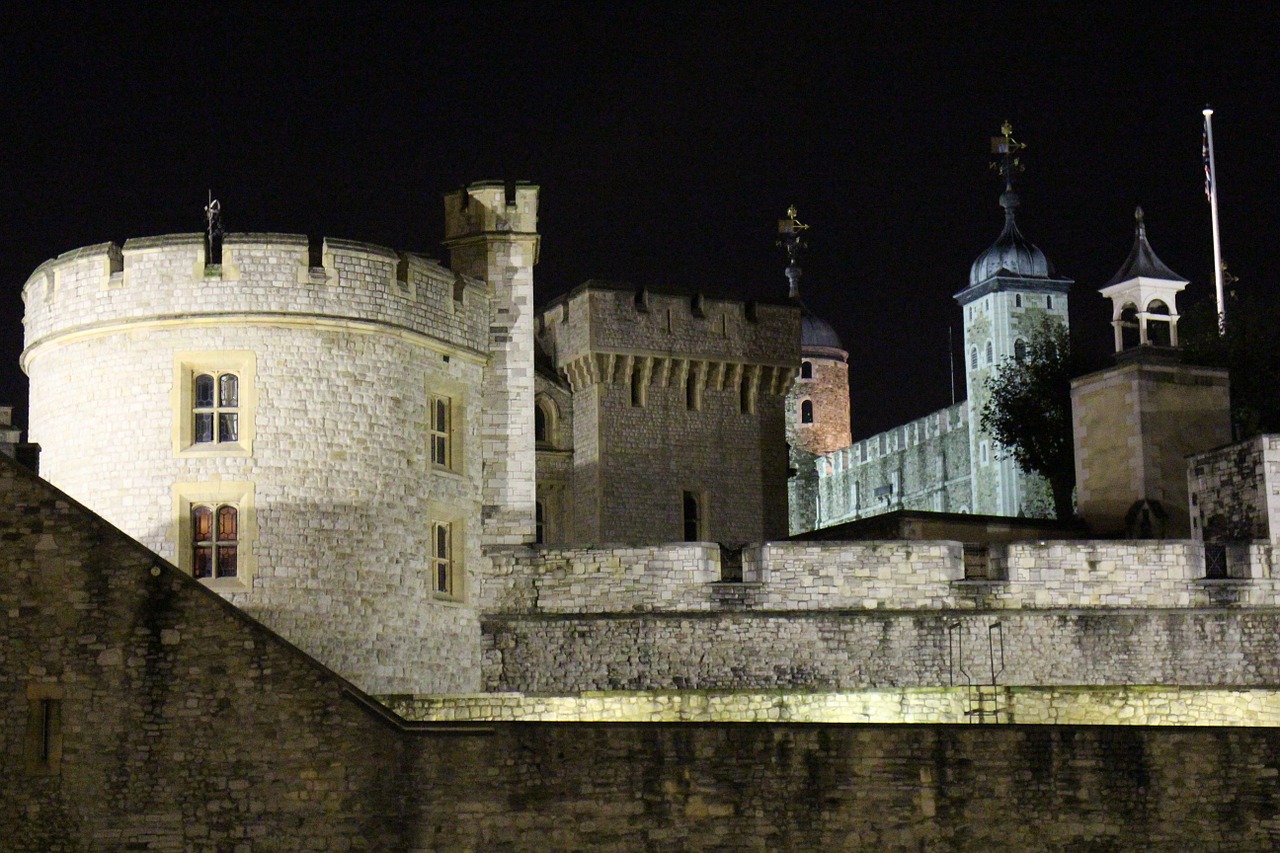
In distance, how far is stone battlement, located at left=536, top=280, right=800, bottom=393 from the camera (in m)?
42.9

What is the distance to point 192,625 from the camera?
21.1 meters

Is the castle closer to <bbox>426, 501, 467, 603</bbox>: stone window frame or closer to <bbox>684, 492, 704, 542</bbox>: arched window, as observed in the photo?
<bbox>426, 501, 467, 603</bbox>: stone window frame

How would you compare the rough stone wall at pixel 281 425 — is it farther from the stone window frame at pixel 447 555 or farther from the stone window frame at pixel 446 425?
the stone window frame at pixel 446 425

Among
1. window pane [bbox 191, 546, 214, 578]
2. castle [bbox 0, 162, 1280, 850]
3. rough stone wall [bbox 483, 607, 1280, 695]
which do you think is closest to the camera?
castle [bbox 0, 162, 1280, 850]

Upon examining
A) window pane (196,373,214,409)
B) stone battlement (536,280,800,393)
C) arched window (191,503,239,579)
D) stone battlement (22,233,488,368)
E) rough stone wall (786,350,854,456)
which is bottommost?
arched window (191,503,239,579)

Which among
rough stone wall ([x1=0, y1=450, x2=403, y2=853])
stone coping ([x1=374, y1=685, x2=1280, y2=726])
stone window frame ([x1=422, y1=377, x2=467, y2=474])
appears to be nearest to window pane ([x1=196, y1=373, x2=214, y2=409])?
stone window frame ([x1=422, y1=377, x2=467, y2=474])

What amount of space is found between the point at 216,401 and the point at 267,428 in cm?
69

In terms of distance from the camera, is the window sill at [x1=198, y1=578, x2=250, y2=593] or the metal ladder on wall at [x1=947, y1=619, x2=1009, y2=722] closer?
the window sill at [x1=198, y1=578, x2=250, y2=593]

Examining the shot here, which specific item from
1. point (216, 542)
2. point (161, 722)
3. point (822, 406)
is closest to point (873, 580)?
point (216, 542)

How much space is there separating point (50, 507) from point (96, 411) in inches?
194

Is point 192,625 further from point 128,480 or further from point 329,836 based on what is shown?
point 128,480

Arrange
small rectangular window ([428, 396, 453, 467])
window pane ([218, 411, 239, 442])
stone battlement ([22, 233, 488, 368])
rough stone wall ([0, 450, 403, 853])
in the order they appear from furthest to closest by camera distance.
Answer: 1. small rectangular window ([428, 396, 453, 467])
2. stone battlement ([22, 233, 488, 368])
3. window pane ([218, 411, 239, 442])
4. rough stone wall ([0, 450, 403, 853])

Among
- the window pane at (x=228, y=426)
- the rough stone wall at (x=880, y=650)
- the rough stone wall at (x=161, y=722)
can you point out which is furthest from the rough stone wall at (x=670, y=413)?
the rough stone wall at (x=161, y=722)

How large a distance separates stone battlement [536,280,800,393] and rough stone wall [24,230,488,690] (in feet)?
53.0
